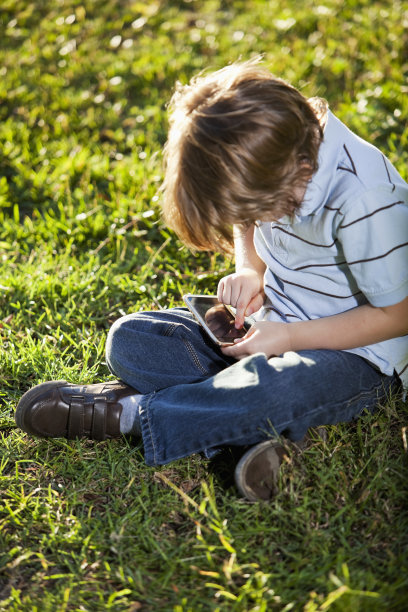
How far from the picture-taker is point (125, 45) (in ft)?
15.6

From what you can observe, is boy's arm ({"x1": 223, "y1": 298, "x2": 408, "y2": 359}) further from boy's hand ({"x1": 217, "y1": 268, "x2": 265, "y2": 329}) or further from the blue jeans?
boy's hand ({"x1": 217, "y1": 268, "x2": 265, "y2": 329})

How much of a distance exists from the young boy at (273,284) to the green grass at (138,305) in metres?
0.12

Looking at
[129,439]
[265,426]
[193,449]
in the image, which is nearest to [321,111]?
[265,426]

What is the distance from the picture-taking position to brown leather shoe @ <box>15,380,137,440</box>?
192cm

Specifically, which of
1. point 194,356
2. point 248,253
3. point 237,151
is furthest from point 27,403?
point 237,151

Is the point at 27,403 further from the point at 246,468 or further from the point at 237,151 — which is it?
the point at 237,151

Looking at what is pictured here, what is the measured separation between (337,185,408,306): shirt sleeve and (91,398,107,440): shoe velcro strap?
2.92 feet

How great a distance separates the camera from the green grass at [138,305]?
1.55 m

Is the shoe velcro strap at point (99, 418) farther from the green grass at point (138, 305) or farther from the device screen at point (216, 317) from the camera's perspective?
the device screen at point (216, 317)

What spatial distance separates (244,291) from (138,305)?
0.65m

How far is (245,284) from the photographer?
2102mm

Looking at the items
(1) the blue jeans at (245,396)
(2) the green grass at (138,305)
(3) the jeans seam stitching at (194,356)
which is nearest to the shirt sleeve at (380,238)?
(1) the blue jeans at (245,396)

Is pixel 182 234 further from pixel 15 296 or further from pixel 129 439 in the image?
pixel 15 296

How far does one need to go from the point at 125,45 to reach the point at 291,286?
3552mm
